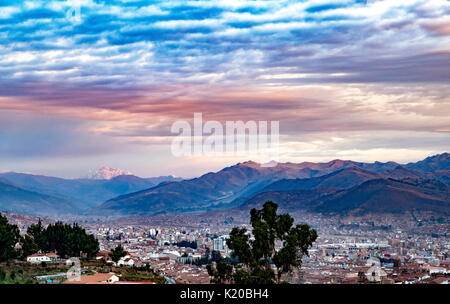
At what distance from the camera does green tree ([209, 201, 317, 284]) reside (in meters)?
23.6

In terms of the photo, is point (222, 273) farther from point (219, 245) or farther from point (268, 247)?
point (219, 245)

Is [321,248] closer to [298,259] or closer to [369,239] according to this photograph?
[369,239]

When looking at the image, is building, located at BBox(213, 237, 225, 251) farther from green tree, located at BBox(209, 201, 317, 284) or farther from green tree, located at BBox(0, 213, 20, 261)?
green tree, located at BBox(209, 201, 317, 284)

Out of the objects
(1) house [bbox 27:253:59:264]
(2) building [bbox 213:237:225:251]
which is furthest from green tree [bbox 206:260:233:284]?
(2) building [bbox 213:237:225:251]

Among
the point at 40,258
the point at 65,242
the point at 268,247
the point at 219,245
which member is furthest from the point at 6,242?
the point at 219,245

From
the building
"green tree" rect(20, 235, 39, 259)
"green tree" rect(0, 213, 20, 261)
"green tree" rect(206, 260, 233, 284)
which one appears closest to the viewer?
"green tree" rect(206, 260, 233, 284)

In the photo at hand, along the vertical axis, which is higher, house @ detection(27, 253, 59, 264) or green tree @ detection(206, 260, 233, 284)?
green tree @ detection(206, 260, 233, 284)

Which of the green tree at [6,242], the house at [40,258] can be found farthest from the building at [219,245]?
the green tree at [6,242]

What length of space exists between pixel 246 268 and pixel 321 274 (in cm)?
4181

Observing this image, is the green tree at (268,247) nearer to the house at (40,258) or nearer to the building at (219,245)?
the house at (40,258)
